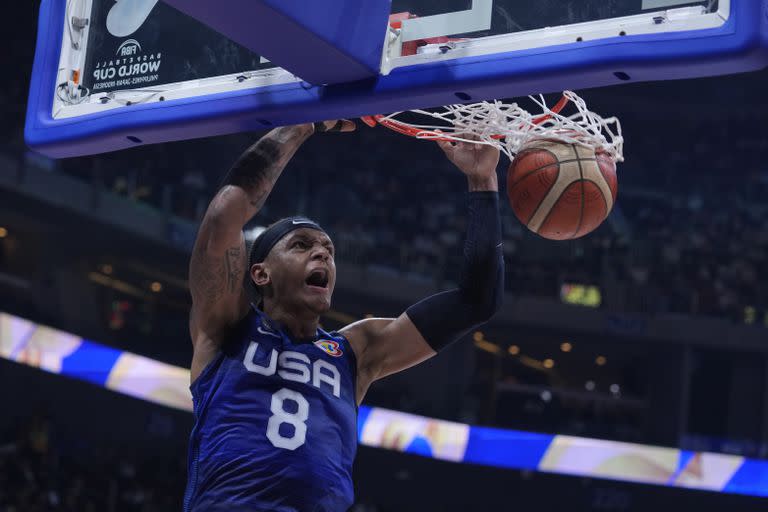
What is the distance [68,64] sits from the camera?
3.20 meters

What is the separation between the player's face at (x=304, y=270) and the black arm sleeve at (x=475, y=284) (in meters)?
0.34

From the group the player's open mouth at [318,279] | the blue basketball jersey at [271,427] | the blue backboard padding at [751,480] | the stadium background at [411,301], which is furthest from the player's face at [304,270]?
the blue backboard padding at [751,480]

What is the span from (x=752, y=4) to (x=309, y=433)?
1.49 meters

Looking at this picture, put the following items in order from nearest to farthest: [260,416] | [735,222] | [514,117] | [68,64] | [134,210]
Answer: [260,416], [514,117], [68,64], [134,210], [735,222]

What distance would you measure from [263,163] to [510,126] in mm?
718

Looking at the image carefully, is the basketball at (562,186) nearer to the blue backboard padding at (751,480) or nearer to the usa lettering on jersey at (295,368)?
the usa lettering on jersey at (295,368)

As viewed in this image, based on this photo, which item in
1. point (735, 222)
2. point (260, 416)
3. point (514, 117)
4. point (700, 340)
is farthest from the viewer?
point (735, 222)

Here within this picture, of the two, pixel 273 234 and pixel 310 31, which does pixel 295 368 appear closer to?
pixel 273 234

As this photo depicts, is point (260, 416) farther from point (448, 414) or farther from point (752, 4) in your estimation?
point (448, 414)

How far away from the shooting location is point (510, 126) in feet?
9.87

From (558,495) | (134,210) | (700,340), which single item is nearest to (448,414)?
(558,495)

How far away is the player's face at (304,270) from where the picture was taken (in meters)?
3.01

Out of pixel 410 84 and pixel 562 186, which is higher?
pixel 410 84

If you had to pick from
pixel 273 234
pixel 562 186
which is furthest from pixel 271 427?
pixel 562 186
